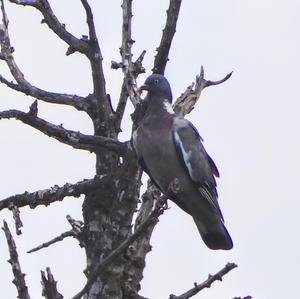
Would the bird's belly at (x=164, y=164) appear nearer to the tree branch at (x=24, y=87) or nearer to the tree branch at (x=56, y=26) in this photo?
the tree branch at (x=24, y=87)

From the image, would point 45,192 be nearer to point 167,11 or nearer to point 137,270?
point 137,270

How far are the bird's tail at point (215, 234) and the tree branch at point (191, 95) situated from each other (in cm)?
102

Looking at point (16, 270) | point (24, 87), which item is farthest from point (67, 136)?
point (16, 270)

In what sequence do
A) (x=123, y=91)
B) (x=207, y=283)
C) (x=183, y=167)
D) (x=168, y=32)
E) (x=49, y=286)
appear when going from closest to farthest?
1. (x=49, y=286)
2. (x=207, y=283)
3. (x=168, y=32)
4. (x=123, y=91)
5. (x=183, y=167)

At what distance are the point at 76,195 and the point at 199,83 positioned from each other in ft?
5.38

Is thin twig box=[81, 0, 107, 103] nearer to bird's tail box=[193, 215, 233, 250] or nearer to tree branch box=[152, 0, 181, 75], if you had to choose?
tree branch box=[152, 0, 181, 75]

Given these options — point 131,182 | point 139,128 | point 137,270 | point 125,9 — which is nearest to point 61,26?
point 125,9

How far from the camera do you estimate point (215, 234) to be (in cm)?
700

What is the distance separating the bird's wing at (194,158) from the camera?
277 inches

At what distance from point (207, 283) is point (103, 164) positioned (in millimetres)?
2231

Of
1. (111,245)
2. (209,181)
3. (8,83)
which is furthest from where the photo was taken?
(209,181)

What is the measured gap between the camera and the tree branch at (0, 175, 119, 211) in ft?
20.9

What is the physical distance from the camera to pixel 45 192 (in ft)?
21.3

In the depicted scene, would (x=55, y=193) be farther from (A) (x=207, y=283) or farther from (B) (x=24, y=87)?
(A) (x=207, y=283)
